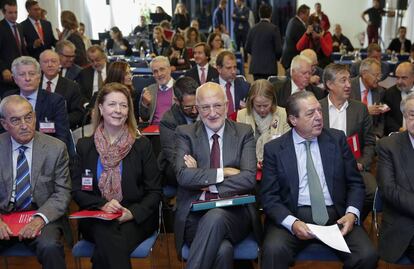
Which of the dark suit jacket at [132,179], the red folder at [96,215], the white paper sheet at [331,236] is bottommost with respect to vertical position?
the white paper sheet at [331,236]

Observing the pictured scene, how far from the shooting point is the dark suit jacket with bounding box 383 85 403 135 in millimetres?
5086

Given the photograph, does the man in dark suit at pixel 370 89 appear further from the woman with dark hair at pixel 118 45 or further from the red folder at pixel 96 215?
the woman with dark hair at pixel 118 45

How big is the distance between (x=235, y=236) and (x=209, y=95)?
0.95 m

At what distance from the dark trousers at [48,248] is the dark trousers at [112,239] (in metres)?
0.19

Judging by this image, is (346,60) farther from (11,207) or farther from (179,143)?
(11,207)

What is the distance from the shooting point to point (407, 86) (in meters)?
5.17

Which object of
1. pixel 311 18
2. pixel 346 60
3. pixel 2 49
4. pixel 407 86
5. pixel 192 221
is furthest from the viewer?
pixel 346 60

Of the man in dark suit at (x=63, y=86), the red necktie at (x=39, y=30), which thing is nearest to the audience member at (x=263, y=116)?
the man in dark suit at (x=63, y=86)

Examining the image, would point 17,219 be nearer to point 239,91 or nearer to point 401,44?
point 239,91

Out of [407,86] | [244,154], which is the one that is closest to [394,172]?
[244,154]

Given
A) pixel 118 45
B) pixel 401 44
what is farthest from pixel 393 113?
pixel 118 45

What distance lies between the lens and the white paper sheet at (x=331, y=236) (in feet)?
9.07

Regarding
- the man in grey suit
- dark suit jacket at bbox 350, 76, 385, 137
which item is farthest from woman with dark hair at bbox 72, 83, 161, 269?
dark suit jacket at bbox 350, 76, 385, 137

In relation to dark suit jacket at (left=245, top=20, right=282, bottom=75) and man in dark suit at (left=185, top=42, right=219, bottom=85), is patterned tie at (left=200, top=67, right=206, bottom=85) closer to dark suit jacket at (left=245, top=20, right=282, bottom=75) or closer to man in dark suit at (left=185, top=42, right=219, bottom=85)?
man in dark suit at (left=185, top=42, right=219, bottom=85)
